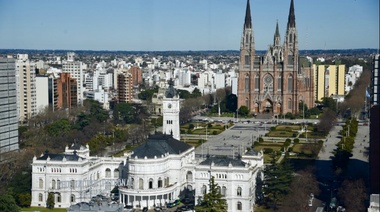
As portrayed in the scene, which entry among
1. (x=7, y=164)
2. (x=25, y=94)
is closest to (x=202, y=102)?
(x=25, y=94)

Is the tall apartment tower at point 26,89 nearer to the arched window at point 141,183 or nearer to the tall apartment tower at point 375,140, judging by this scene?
the arched window at point 141,183

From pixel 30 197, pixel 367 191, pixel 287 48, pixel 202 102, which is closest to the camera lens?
pixel 367 191

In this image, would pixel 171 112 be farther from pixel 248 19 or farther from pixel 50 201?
pixel 248 19

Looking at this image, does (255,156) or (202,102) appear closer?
(255,156)

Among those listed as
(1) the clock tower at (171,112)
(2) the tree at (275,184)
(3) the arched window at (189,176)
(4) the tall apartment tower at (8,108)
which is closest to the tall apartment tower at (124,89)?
(4) the tall apartment tower at (8,108)

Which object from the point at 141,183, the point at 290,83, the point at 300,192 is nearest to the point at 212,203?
the point at 300,192

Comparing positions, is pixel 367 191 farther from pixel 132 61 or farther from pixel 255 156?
pixel 132 61

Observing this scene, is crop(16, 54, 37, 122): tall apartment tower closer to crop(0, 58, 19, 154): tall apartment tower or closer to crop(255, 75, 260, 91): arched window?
crop(0, 58, 19, 154): tall apartment tower

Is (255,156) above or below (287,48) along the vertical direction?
below

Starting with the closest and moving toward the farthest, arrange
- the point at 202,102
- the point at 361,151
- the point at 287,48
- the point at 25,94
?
1. the point at 361,151
2. the point at 25,94
3. the point at 287,48
4. the point at 202,102
